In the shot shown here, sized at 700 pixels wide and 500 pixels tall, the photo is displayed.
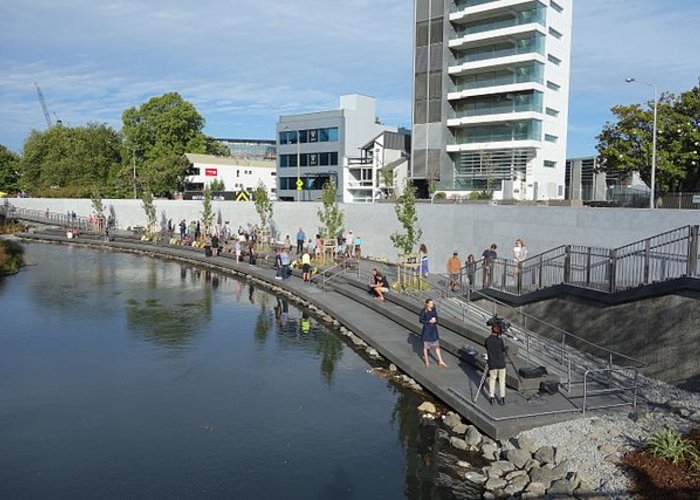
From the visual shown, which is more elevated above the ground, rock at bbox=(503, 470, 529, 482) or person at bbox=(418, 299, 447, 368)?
person at bbox=(418, 299, 447, 368)

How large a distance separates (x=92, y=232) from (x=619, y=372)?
57.5 meters

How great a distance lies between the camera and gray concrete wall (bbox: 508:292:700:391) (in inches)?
580

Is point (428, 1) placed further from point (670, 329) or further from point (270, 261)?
point (670, 329)

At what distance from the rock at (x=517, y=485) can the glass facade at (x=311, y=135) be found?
67.0 m

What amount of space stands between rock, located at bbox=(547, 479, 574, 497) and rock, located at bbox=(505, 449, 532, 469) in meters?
0.90

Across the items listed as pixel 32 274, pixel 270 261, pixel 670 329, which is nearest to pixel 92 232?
pixel 32 274

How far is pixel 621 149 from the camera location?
44094 mm

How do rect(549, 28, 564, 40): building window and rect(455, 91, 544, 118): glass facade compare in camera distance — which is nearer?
rect(455, 91, 544, 118): glass facade

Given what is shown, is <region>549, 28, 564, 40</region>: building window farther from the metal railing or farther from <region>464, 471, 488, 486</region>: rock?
<region>464, 471, 488, 486</region>: rock

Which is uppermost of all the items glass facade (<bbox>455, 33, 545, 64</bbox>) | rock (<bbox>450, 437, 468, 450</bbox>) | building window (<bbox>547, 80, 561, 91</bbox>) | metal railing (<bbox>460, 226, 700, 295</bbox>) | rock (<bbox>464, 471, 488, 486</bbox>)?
glass facade (<bbox>455, 33, 545, 64</bbox>)

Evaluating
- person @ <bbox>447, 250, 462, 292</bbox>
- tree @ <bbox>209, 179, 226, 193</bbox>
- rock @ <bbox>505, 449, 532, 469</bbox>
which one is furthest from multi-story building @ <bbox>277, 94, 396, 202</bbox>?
rock @ <bbox>505, 449, 532, 469</bbox>

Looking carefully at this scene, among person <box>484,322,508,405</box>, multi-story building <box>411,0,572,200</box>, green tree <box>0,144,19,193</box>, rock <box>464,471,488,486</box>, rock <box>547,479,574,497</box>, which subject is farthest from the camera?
green tree <box>0,144,19,193</box>

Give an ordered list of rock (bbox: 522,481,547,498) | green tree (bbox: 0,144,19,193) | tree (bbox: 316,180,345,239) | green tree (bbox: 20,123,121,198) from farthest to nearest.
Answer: green tree (bbox: 0,144,19,193)
green tree (bbox: 20,123,121,198)
tree (bbox: 316,180,345,239)
rock (bbox: 522,481,547,498)

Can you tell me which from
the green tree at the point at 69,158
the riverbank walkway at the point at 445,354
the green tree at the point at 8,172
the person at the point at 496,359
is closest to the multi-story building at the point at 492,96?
the riverbank walkway at the point at 445,354
